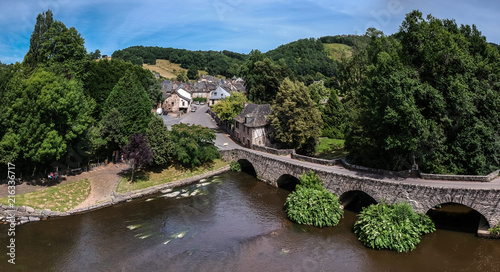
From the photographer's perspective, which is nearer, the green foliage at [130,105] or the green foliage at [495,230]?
the green foliage at [495,230]

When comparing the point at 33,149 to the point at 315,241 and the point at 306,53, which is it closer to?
the point at 315,241

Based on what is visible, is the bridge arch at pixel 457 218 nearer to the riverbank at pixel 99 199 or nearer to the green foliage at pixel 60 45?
the riverbank at pixel 99 199

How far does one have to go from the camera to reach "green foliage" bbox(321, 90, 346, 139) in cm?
6259

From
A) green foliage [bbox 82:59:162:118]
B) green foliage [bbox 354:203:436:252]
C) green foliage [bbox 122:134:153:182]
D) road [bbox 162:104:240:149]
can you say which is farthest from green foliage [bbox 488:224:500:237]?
green foliage [bbox 82:59:162:118]

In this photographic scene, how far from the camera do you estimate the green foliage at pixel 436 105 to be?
28.6 meters

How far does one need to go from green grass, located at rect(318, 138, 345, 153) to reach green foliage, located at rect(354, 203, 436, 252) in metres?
28.0

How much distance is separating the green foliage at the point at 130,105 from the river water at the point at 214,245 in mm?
13079

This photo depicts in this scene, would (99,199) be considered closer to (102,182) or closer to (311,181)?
(102,182)

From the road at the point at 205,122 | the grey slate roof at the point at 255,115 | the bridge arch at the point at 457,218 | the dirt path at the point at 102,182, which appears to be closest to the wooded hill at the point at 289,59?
the road at the point at 205,122

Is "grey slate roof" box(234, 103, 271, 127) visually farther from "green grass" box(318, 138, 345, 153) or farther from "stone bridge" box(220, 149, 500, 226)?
"stone bridge" box(220, 149, 500, 226)

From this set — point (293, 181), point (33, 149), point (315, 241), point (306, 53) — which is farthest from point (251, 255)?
point (306, 53)

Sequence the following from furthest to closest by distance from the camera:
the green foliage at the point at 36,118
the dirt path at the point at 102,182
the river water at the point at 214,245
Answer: the dirt path at the point at 102,182 → the green foliage at the point at 36,118 → the river water at the point at 214,245

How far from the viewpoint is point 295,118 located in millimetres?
45812

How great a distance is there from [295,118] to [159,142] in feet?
60.0
